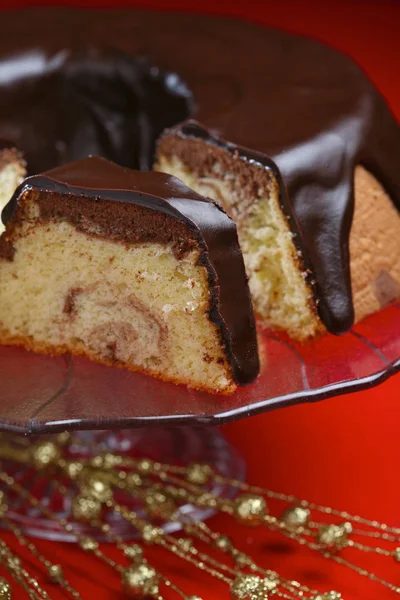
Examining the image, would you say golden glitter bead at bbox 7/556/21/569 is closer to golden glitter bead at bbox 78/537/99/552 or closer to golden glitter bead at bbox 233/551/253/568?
golden glitter bead at bbox 78/537/99/552

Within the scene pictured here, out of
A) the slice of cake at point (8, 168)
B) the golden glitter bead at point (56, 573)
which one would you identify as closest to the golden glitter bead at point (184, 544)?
the golden glitter bead at point (56, 573)

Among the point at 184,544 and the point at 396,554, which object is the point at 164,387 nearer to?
the point at 184,544

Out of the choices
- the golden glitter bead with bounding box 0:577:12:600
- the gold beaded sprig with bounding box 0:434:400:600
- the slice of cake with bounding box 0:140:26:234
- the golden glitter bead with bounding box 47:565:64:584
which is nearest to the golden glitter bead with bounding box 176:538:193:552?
the gold beaded sprig with bounding box 0:434:400:600

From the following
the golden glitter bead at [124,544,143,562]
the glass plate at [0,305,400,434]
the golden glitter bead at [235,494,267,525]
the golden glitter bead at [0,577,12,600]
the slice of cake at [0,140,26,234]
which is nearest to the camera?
the glass plate at [0,305,400,434]

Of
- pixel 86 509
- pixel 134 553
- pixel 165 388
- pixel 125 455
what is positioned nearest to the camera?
pixel 165 388

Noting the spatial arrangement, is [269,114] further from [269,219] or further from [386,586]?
[386,586]

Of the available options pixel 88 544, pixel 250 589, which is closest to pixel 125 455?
pixel 88 544
